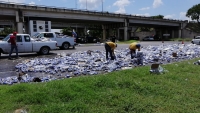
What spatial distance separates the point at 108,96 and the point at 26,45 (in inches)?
441

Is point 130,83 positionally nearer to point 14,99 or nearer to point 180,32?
point 14,99

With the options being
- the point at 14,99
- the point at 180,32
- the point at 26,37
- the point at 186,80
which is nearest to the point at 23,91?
the point at 14,99

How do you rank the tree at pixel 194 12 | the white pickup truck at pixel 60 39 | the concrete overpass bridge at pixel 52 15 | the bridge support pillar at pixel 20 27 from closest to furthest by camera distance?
the white pickup truck at pixel 60 39 → the concrete overpass bridge at pixel 52 15 → the bridge support pillar at pixel 20 27 → the tree at pixel 194 12

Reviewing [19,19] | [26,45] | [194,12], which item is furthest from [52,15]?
[194,12]

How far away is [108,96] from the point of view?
4.69m

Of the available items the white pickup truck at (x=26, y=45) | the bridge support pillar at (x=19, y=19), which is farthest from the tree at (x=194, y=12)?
the white pickup truck at (x=26, y=45)

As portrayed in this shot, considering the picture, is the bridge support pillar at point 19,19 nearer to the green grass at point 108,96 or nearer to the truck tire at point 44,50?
the truck tire at point 44,50

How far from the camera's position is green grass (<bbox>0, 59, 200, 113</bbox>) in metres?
4.11

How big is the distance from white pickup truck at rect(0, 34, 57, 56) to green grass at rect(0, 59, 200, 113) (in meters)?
9.59

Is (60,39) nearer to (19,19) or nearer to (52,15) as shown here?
(19,19)

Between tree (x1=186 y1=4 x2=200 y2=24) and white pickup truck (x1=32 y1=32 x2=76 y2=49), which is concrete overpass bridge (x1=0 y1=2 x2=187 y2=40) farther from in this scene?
tree (x1=186 y1=4 x2=200 y2=24)

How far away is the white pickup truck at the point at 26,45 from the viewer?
13.5m

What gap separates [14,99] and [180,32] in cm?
Answer: 7357

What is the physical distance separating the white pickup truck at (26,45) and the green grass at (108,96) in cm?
959
